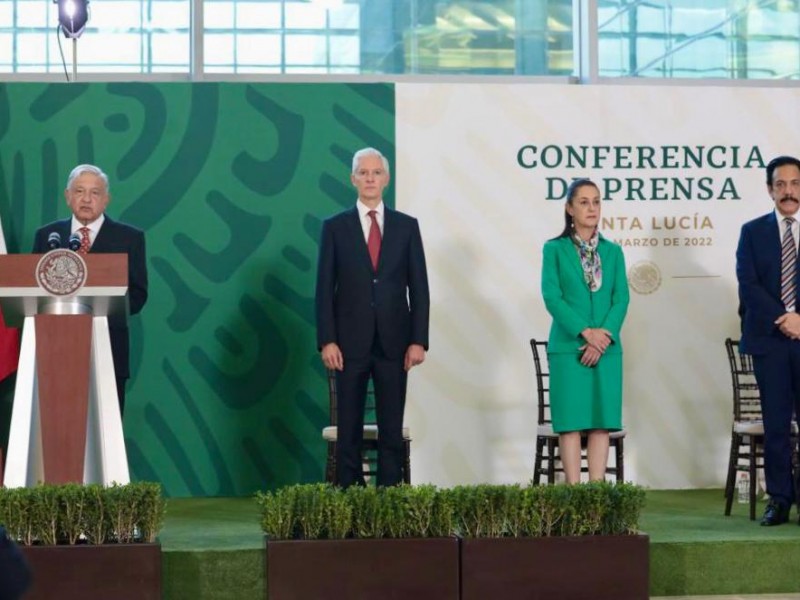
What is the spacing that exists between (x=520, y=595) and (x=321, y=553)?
0.65 metres

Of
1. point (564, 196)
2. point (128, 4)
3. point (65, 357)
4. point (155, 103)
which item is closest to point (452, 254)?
point (564, 196)

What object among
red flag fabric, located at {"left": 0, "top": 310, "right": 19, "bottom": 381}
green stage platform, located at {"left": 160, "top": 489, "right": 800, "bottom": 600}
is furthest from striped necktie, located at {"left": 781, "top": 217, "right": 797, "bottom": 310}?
red flag fabric, located at {"left": 0, "top": 310, "right": 19, "bottom": 381}

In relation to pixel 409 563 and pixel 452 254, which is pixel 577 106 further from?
pixel 409 563

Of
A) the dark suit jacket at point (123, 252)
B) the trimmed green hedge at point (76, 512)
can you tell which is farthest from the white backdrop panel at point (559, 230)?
the trimmed green hedge at point (76, 512)

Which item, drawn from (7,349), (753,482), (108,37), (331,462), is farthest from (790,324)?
(108,37)

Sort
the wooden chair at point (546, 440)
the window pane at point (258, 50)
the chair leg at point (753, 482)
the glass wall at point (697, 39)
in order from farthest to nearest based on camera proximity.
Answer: the glass wall at point (697, 39)
the window pane at point (258, 50)
the wooden chair at point (546, 440)
the chair leg at point (753, 482)

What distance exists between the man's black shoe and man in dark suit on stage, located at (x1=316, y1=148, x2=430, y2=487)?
4.91 feet

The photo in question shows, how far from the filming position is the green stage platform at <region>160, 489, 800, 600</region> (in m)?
5.00

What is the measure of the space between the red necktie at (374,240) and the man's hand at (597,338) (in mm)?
912

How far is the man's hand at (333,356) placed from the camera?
19.1ft

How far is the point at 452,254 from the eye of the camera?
7.43 metres

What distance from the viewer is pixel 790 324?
5707 millimetres

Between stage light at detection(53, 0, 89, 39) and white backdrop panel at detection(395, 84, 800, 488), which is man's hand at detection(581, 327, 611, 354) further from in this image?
stage light at detection(53, 0, 89, 39)

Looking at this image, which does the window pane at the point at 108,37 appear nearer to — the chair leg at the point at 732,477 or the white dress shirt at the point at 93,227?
the white dress shirt at the point at 93,227
